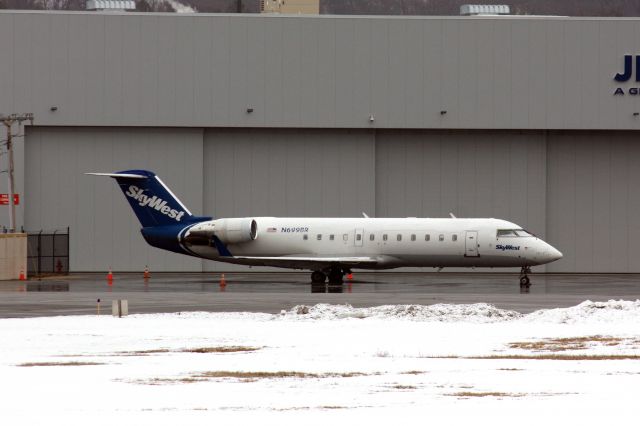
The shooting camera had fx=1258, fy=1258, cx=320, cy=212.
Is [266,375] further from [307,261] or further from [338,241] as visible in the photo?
[338,241]

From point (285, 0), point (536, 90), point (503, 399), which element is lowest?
point (503, 399)

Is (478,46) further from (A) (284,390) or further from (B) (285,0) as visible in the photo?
(A) (284,390)

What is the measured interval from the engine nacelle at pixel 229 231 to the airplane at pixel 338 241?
1.5 inches

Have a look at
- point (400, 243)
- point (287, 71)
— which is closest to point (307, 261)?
point (400, 243)

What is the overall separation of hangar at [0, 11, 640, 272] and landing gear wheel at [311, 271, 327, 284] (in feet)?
38.5

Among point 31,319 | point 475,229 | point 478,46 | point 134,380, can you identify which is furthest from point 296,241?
point 134,380

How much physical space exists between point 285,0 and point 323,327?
67894mm

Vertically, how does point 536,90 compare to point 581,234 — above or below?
above

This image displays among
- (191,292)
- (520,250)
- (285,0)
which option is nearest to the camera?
(191,292)

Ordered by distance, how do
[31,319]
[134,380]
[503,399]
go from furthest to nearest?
[31,319] → [134,380] → [503,399]

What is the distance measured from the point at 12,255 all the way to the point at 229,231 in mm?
9007

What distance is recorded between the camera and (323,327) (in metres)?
27.0

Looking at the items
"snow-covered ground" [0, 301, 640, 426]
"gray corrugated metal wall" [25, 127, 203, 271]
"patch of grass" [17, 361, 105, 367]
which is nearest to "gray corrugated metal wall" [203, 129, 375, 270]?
"gray corrugated metal wall" [25, 127, 203, 271]

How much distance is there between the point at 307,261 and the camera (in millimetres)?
46844
